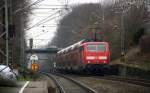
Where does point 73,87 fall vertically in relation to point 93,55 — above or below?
below

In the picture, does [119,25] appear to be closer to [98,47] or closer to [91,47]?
[98,47]

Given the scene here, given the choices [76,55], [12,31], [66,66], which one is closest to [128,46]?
[66,66]

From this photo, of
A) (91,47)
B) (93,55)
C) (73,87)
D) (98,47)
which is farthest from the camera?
(98,47)

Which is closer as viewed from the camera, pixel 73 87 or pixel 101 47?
pixel 73 87

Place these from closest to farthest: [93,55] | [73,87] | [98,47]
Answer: [73,87]
[93,55]
[98,47]

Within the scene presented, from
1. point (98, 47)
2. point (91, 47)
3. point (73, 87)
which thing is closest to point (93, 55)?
point (91, 47)

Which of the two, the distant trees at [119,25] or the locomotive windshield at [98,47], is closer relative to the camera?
the locomotive windshield at [98,47]

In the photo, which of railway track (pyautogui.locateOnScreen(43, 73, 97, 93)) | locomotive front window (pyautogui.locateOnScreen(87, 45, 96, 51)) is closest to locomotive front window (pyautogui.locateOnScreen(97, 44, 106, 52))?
locomotive front window (pyautogui.locateOnScreen(87, 45, 96, 51))

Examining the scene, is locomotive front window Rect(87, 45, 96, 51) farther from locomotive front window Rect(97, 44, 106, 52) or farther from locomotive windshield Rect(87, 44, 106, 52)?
locomotive front window Rect(97, 44, 106, 52)

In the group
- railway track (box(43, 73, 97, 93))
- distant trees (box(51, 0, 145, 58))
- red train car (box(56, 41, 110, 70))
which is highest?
distant trees (box(51, 0, 145, 58))

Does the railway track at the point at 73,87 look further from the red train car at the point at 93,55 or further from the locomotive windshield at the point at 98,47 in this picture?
the locomotive windshield at the point at 98,47

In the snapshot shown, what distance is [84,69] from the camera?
5306cm

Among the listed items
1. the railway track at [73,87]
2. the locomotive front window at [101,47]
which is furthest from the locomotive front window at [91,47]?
the railway track at [73,87]

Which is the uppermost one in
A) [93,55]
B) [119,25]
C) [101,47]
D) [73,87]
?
[119,25]
